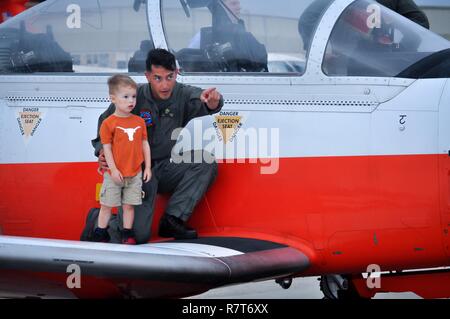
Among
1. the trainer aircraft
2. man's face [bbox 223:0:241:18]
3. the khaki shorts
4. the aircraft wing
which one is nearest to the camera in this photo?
the aircraft wing

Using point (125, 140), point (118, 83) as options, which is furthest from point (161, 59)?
point (125, 140)

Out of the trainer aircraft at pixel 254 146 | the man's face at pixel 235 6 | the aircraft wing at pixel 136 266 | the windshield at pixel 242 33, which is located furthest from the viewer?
the man's face at pixel 235 6

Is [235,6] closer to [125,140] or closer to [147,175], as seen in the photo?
[125,140]

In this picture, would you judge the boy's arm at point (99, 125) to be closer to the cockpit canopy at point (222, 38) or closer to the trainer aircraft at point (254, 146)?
the trainer aircraft at point (254, 146)

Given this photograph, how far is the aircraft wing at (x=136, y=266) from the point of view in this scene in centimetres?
468

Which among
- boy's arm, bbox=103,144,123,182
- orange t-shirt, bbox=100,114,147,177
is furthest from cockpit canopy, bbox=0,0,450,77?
boy's arm, bbox=103,144,123,182

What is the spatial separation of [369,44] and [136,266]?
2177 mm

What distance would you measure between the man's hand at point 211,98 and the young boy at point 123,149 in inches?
17.7

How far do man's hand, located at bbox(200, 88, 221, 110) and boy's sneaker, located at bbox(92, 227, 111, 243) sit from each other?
1118 mm

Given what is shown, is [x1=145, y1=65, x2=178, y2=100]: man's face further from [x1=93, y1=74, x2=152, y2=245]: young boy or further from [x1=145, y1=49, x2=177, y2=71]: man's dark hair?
[x1=93, y1=74, x2=152, y2=245]: young boy

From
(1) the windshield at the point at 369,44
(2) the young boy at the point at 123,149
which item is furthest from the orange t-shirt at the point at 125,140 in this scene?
(1) the windshield at the point at 369,44

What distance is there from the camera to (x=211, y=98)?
16.9 feet

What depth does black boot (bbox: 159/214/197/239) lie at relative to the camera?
5.41 metres
